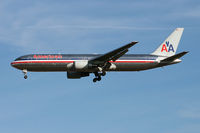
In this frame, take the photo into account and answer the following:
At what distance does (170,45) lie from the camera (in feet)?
234

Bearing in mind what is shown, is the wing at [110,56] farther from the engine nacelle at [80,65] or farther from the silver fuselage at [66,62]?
the silver fuselage at [66,62]

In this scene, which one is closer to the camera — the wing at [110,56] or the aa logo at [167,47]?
the wing at [110,56]

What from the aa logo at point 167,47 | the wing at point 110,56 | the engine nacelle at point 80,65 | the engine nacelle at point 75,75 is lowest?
the engine nacelle at point 75,75

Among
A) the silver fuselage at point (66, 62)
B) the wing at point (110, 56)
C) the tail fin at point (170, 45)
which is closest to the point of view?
the wing at point (110, 56)

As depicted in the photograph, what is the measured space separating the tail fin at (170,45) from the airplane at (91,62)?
1.44 meters

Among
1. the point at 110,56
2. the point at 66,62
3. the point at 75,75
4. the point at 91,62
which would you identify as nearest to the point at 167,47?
the point at 110,56

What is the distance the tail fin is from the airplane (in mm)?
1444

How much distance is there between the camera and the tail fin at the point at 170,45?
2778 inches

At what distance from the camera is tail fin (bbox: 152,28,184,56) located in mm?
70562

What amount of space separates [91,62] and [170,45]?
16143 mm

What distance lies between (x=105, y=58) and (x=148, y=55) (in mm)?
9136

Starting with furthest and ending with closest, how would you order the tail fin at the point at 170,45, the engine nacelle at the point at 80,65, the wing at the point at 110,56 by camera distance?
the tail fin at the point at 170,45
the engine nacelle at the point at 80,65
the wing at the point at 110,56

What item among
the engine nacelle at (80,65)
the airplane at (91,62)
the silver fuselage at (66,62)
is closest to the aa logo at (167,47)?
the airplane at (91,62)

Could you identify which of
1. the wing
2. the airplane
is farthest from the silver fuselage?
the wing
